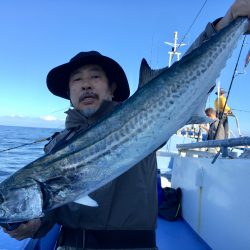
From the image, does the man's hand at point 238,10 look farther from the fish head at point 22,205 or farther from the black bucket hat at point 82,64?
the fish head at point 22,205

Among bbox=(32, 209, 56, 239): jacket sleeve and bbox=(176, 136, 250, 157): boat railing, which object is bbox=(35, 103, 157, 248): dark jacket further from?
A: bbox=(176, 136, 250, 157): boat railing

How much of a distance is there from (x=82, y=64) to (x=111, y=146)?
1095 mm

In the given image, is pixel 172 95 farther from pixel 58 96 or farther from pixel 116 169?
pixel 58 96

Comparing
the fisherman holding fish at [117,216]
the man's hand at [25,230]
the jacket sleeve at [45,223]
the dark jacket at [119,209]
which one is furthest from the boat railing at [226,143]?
the man's hand at [25,230]

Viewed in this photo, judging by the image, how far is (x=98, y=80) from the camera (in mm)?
2473

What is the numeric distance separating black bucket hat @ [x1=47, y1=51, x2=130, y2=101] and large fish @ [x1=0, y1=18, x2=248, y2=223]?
0.91 metres

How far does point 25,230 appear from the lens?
2021 mm

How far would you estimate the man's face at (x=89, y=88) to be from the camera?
235cm

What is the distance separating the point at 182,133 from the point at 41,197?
515 inches

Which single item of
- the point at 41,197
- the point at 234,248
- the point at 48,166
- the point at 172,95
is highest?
the point at 172,95

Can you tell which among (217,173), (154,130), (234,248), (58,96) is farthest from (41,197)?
Result: (217,173)

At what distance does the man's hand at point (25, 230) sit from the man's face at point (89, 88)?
2.63 ft

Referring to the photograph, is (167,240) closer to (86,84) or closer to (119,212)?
(119,212)

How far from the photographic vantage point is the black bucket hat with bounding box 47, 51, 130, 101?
2529 millimetres
